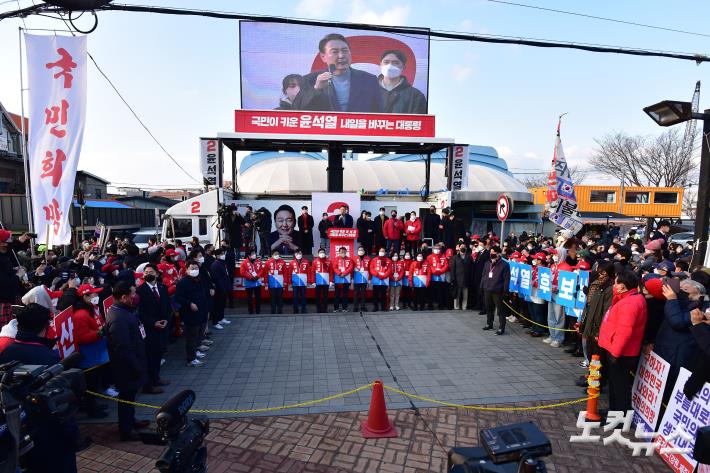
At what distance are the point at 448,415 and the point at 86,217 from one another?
31.2 metres

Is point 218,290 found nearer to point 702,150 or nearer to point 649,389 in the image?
point 649,389

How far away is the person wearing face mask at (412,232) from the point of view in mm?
13609

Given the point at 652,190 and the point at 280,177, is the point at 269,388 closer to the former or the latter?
the point at 280,177

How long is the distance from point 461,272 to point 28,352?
9.20 meters

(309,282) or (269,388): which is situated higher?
(309,282)

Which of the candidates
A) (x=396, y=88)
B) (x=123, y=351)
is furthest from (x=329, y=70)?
(x=123, y=351)

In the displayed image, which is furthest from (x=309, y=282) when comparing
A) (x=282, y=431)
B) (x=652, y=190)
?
(x=652, y=190)

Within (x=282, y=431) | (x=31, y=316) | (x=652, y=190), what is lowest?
(x=282, y=431)

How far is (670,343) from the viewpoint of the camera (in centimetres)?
444

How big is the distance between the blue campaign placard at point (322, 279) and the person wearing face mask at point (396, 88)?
11.3 m

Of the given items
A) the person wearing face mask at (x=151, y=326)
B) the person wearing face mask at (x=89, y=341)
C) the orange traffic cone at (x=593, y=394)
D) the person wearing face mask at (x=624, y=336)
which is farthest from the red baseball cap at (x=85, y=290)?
the person wearing face mask at (x=624, y=336)

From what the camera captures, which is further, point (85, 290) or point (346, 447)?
point (85, 290)

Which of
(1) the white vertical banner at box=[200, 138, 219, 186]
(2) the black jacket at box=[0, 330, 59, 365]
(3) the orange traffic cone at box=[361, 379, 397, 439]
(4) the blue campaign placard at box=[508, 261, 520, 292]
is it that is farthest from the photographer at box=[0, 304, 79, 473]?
(1) the white vertical banner at box=[200, 138, 219, 186]

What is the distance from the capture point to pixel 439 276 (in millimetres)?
10797
